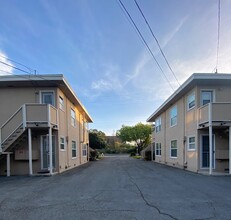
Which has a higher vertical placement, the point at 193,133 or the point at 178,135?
the point at 193,133

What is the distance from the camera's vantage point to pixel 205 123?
43.8ft

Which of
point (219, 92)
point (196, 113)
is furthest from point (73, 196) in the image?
point (219, 92)

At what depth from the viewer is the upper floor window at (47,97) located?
14547 millimetres

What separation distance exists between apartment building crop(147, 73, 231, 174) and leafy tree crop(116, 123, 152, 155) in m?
33.1

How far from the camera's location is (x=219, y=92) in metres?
14.4

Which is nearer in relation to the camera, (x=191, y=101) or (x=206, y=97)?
(x=206, y=97)

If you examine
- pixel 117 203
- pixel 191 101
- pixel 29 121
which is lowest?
pixel 117 203

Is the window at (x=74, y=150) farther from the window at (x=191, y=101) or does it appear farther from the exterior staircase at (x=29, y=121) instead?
the window at (x=191, y=101)

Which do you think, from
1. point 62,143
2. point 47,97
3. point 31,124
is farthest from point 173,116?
point 31,124

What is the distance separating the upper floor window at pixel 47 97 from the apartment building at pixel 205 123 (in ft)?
26.4

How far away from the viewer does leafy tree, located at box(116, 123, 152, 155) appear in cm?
5066

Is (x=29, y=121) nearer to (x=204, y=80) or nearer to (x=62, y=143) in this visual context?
(x=62, y=143)

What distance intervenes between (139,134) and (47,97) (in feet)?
125

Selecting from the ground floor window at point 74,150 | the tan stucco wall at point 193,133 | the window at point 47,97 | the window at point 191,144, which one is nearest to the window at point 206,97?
the tan stucco wall at point 193,133
